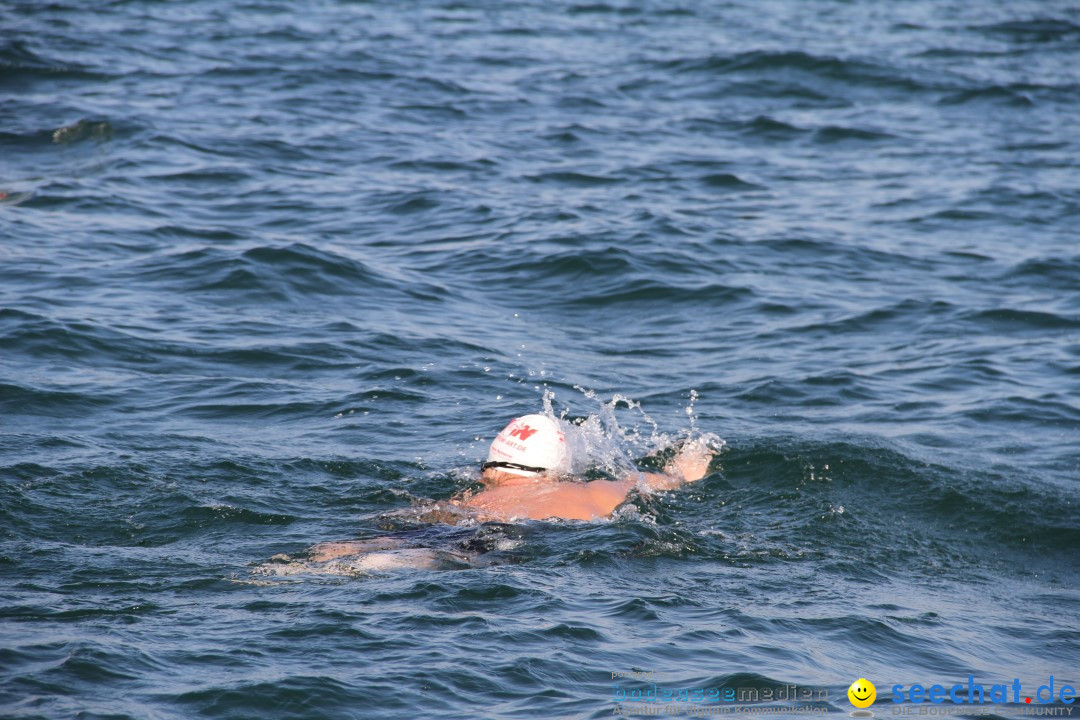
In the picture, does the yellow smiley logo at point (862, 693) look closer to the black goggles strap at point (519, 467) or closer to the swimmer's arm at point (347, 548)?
the swimmer's arm at point (347, 548)

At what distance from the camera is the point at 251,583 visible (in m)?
7.16

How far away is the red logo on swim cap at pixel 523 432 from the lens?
29.9 feet

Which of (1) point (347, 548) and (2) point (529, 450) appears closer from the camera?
(1) point (347, 548)

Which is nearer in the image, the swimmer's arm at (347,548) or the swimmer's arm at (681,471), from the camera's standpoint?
the swimmer's arm at (347,548)

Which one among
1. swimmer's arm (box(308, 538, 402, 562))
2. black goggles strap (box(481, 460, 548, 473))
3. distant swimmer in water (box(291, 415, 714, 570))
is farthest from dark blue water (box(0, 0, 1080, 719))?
black goggles strap (box(481, 460, 548, 473))

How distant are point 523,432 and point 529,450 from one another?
0.15 metres

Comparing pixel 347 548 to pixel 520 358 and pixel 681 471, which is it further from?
pixel 520 358

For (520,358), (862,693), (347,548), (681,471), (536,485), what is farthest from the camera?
(520,358)

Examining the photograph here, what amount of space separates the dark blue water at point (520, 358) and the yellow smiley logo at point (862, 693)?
0.08 m

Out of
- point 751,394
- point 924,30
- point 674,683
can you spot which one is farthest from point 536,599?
point 924,30

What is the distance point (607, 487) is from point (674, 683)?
285 cm

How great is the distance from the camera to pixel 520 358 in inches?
489

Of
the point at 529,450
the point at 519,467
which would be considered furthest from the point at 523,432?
the point at 519,467

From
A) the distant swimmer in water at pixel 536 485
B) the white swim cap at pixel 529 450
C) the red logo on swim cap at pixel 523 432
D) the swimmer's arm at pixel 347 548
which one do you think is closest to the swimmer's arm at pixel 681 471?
the distant swimmer in water at pixel 536 485
